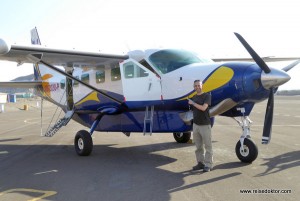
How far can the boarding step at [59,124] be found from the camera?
10.6 metres

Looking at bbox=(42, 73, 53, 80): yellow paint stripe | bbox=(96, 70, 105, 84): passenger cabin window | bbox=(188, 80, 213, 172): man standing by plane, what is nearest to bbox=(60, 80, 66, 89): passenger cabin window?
bbox=(42, 73, 53, 80): yellow paint stripe

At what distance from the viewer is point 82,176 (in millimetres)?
6453

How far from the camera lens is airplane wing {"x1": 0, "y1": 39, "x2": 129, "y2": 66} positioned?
7.83 meters

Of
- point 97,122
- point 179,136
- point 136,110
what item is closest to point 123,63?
point 136,110

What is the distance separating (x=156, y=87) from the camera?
8.21 metres

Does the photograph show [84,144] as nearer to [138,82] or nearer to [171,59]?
[138,82]

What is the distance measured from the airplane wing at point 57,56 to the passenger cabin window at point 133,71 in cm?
28

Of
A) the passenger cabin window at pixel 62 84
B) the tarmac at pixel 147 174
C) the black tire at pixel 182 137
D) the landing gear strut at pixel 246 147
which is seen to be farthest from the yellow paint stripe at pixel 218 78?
the passenger cabin window at pixel 62 84

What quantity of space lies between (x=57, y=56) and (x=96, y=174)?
3.97m

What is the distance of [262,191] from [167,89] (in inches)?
146

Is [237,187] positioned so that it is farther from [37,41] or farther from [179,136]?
[37,41]

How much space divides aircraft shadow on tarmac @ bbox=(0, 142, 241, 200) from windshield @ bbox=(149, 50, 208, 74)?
2.48 meters

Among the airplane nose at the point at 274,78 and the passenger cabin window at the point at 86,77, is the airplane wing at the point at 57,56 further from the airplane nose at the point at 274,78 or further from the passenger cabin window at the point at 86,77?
the airplane nose at the point at 274,78

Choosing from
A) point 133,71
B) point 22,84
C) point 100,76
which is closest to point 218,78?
point 133,71
